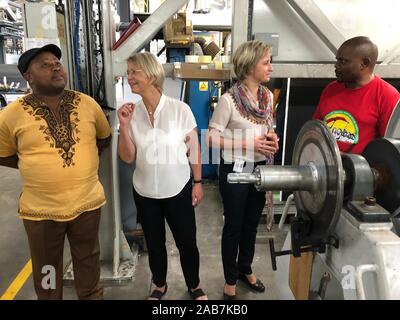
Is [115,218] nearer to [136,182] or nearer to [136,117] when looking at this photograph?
[136,182]

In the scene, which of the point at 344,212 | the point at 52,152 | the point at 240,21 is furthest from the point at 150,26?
the point at 344,212

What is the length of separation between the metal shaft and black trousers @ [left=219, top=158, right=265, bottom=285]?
74 cm

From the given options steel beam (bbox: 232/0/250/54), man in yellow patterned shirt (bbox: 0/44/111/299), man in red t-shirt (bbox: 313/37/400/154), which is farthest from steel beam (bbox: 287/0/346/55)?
man in yellow patterned shirt (bbox: 0/44/111/299)

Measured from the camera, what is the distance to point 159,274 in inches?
74.8

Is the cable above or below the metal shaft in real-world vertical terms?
above

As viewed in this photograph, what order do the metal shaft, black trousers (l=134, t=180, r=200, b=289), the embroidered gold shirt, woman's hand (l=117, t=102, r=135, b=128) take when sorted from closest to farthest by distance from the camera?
the metal shaft → the embroidered gold shirt → woman's hand (l=117, t=102, r=135, b=128) → black trousers (l=134, t=180, r=200, b=289)

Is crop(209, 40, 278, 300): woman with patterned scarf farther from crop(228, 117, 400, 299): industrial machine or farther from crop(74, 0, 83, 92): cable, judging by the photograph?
crop(74, 0, 83, 92): cable

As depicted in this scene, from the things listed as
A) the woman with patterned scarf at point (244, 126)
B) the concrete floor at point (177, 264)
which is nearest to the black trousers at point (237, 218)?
the woman with patterned scarf at point (244, 126)

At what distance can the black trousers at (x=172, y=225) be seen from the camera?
1.67 metres

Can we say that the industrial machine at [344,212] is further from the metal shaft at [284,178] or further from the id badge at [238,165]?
the id badge at [238,165]

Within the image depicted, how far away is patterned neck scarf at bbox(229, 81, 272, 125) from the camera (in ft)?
5.34

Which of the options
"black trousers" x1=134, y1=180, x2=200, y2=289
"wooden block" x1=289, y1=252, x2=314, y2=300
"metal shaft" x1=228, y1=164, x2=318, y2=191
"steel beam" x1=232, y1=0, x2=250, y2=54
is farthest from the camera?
"steel beam" x1=232, y1=0, x2=250, y2=54

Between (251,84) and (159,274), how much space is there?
1.16m

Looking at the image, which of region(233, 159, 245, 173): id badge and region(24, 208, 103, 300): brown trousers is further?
region(233, 159, 245, 173): id badge
